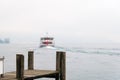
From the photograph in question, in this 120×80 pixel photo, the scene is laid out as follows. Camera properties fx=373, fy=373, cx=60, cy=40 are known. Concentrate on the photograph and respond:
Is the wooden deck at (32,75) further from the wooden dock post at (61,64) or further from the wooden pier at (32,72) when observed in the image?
the wooden dock post at (61,64)

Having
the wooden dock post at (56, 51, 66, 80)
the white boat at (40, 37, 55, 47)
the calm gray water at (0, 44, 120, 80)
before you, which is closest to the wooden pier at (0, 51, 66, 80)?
the wooden dock post at (56, 51, 66, 80)

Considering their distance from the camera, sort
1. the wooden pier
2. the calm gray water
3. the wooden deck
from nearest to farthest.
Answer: the wooden pier, the wooden deck, the calm gray water

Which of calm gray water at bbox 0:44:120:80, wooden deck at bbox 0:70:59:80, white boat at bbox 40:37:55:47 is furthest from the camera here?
white boat at bbox 40:37:55:47

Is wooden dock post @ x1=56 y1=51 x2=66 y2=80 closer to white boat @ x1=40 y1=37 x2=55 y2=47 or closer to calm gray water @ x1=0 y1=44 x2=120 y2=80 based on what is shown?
calm gray water @ x1=0 y1=44 x2=120 y2=80

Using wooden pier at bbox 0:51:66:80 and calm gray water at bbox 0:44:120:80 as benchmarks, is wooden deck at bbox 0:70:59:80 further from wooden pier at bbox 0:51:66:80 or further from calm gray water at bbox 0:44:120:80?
calm gray water at bbox 0:44:120:80

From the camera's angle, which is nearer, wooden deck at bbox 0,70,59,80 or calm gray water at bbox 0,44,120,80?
wooden deck at bbox 0,70,59,80

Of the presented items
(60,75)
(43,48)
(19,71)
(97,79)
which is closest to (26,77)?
(19,71)

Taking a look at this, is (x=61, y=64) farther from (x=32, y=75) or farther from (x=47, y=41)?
(x=47, y=41)

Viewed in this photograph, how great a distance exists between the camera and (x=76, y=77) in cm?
4088

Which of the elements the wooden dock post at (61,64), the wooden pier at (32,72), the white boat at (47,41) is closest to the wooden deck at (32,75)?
the wooden pier at (32,72)

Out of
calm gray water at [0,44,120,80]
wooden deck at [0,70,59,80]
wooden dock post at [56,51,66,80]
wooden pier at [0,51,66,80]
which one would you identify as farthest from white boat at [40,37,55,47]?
wooden deck at [0,70,59,80]

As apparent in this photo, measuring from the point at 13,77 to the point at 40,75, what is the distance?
76.7 inches

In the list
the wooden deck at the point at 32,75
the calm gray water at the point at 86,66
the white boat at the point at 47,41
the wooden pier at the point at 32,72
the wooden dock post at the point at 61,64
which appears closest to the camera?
the wooden pier at the point at 32,72

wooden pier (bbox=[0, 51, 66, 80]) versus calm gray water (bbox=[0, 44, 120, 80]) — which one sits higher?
wooden pier (bbox=[0, 51, 66, 80])
